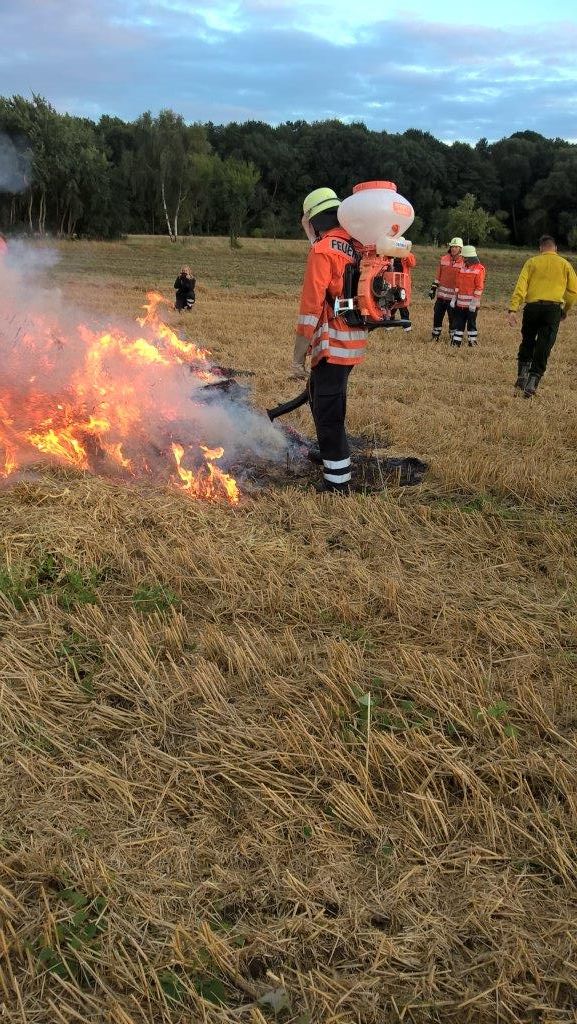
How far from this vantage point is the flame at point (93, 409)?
17.7ft

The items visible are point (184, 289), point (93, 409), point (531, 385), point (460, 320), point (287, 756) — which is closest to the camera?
point (287, 756)

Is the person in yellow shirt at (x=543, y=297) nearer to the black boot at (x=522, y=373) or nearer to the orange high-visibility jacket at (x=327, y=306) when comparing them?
the black boot at (x=522, y=373)

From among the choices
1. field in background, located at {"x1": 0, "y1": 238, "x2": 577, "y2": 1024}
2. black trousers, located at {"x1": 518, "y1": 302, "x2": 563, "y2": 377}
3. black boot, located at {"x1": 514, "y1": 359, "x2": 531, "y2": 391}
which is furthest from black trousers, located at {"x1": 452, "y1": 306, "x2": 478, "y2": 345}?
field in background, located at {"x1": 0, "y1": 238, "x2": 577, "y2": 1024}

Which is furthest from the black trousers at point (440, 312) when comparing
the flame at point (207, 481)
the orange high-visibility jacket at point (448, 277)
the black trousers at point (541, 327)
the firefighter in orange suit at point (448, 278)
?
the flame at point (207, 481)

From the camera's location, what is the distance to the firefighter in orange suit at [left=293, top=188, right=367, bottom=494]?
489 cm

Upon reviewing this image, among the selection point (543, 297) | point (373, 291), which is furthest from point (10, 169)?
point (543, 297)

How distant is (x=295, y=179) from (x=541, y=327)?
7442cm

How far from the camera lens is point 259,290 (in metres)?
24.7

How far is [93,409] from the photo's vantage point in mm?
5527

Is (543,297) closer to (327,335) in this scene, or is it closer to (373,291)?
(373,291)

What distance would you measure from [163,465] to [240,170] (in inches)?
2566

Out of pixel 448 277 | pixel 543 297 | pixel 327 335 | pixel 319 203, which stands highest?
pixel 319 203

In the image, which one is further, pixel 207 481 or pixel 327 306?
pixel 207 481

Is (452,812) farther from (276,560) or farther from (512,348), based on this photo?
(512,348)
